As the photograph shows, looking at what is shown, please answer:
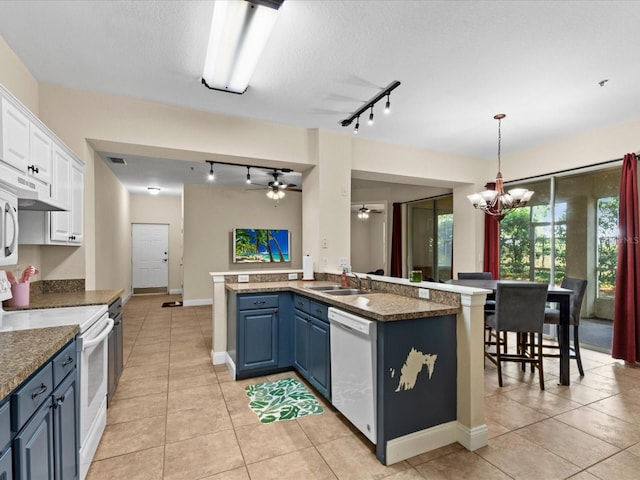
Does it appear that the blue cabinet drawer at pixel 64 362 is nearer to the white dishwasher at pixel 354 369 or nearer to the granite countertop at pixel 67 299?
the granite countertop at pixel 67 299

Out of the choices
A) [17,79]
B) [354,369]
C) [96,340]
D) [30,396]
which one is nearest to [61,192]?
[17,79]

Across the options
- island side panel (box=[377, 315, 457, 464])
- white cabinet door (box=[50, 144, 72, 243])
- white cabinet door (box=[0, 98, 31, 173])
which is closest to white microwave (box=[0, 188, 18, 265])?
white cabinet door (box=[0, 98, 31, 173])

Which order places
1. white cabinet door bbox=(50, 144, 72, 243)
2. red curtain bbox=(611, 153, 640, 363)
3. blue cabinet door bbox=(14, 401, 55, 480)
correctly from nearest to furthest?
blue cabinet door bbox=(14, 401, 55, 480), white cabinet door bbox=(50, 144, 72, 243), red curtain bbox=(611, 153, 640, 363)

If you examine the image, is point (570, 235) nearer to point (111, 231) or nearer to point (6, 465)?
point (6, 465)

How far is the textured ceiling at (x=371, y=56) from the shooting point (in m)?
2.06

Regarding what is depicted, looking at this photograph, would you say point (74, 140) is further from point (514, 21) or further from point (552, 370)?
point (552, 370)

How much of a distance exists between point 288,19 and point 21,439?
2.53m

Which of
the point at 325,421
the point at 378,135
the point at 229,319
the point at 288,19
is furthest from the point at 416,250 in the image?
the point at 288,19

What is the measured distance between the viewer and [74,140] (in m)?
3.05

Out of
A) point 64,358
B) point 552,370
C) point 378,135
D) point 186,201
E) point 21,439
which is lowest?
point 552,370

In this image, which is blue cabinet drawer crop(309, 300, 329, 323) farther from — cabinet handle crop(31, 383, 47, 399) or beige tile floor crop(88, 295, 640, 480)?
cabinet handle crop(31, 383, 47, 399)

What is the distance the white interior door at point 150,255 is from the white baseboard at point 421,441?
8312mm

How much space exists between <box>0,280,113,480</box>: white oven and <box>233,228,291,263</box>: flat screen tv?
5128 millimetres

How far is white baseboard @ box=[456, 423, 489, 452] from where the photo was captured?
6.82 ft
